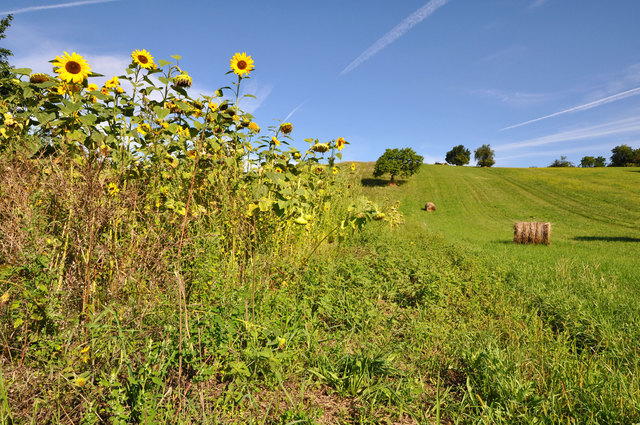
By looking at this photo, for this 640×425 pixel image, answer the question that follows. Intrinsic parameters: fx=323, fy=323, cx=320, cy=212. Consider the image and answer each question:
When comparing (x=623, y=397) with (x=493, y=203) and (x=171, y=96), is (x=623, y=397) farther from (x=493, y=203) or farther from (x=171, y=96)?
(x=493, y=203)

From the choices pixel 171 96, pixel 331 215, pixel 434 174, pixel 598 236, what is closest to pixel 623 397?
pixel 171 96

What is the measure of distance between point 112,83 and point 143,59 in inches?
13.8

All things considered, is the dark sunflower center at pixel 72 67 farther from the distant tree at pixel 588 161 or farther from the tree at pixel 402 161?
the distant tree at pixel 588 161

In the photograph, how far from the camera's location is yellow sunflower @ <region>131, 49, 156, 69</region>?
2471 millimetres

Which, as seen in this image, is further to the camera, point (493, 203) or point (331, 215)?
point (493, 203)

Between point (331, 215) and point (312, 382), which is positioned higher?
point (331, 215)

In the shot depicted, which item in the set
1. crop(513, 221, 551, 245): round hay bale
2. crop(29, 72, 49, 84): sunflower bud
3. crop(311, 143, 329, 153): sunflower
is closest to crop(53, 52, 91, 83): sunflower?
crop(29, 72, 49, 84): sunflower bud

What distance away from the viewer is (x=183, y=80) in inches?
96.0

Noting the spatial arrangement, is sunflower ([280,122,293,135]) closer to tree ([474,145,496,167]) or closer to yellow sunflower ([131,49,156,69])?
yellow sunflower ([131,49,156,69])

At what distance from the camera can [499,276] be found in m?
4.35

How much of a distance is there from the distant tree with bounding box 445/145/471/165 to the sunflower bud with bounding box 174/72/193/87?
89.5 m

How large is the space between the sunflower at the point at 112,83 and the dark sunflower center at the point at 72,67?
32cm

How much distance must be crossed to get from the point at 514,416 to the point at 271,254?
223 centimetres

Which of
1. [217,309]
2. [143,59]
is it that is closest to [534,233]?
[217,309]
